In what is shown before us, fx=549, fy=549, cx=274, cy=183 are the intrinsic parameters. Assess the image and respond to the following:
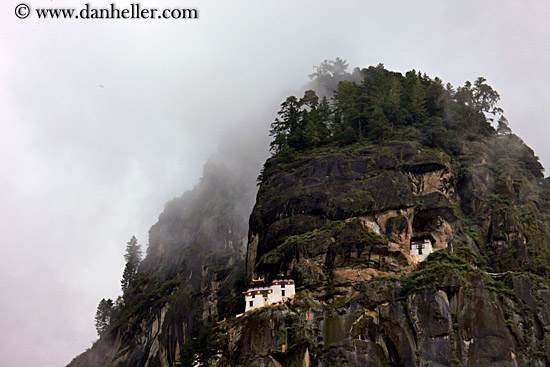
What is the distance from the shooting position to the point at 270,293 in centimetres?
5622

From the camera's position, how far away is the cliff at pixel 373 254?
169 feet

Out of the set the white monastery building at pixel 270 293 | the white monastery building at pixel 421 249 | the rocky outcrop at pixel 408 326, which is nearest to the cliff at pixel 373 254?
the rocky outcrop at pixel 408 326

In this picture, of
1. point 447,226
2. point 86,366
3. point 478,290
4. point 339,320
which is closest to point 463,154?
point 447,226

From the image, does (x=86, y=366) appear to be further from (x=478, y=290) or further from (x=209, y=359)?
(x=478, y=290)

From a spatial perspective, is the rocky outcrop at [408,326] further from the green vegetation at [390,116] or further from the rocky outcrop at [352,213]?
the green vegetation at [390,116]

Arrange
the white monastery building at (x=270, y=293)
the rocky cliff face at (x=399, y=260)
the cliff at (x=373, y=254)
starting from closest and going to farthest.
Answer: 1. the rocky cliff face at (x=399, y=260)
2. the cliff at (x=373, y=254)
3. the white monastery building at (x=270, y=293)

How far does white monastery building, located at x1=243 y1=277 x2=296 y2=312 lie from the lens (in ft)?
183

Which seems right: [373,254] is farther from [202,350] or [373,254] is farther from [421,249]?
Result: [202,350]

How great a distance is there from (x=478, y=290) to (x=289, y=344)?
19.2 m

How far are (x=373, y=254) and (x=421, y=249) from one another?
241 inches

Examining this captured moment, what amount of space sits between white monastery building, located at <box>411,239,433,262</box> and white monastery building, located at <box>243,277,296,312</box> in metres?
14.4

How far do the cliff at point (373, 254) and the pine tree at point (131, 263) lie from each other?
627cm

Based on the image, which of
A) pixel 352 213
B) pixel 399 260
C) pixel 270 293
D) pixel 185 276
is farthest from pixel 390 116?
pixel 185 276

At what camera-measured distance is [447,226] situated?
64.2 metres
